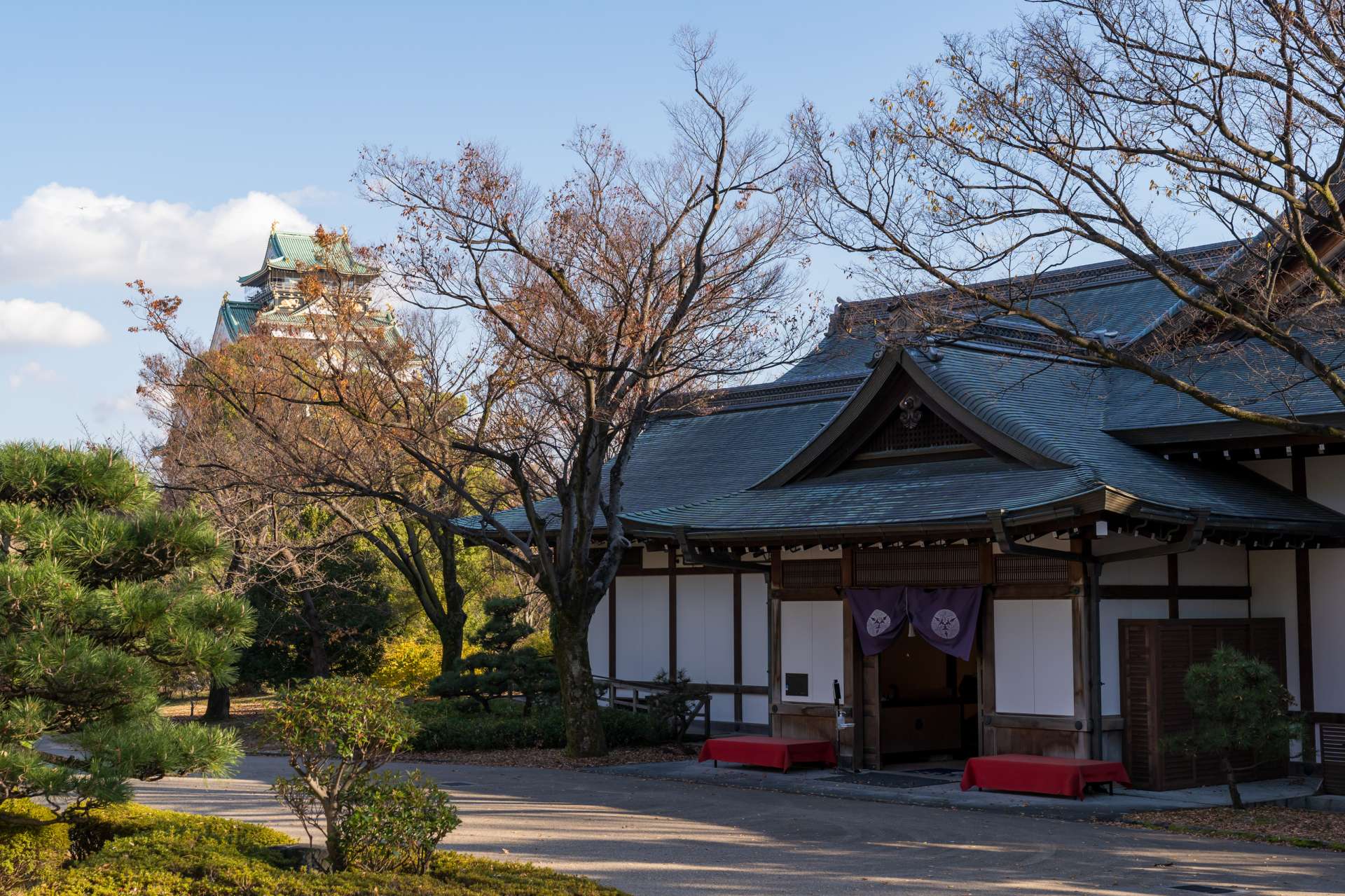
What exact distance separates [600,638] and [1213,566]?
1052 cm

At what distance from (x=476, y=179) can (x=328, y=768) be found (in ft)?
29.1

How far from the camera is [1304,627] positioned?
15.5m

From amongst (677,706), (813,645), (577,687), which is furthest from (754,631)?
(577,687)

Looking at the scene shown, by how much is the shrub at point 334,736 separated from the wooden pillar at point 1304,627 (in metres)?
11.5

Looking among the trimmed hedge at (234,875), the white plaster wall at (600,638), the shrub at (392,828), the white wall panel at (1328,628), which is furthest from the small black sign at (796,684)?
the shrub at (392,828)

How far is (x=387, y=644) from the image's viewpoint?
98.6 feet

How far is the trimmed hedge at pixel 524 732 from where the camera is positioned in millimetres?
19094

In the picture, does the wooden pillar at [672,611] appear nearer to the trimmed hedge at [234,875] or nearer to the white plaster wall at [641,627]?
the white plaster wall at [641,627]

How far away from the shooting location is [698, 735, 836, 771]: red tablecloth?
1609 cm

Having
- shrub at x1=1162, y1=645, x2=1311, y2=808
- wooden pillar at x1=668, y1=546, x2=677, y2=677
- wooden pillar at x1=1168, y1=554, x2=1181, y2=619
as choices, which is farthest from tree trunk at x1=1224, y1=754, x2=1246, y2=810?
wooden pillar at x1=668, y1=546, x2=677, y2=677

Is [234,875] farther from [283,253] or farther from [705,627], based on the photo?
[283,253]

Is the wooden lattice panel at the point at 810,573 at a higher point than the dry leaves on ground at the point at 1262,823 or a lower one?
higher

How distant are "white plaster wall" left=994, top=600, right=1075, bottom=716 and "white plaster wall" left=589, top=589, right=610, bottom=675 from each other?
8419 mm

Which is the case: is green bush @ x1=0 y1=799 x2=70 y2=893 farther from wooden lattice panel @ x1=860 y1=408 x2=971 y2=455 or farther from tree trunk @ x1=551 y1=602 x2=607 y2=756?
wooden lattice panel @ x1=860 y1=408 x2=971 y2=455
